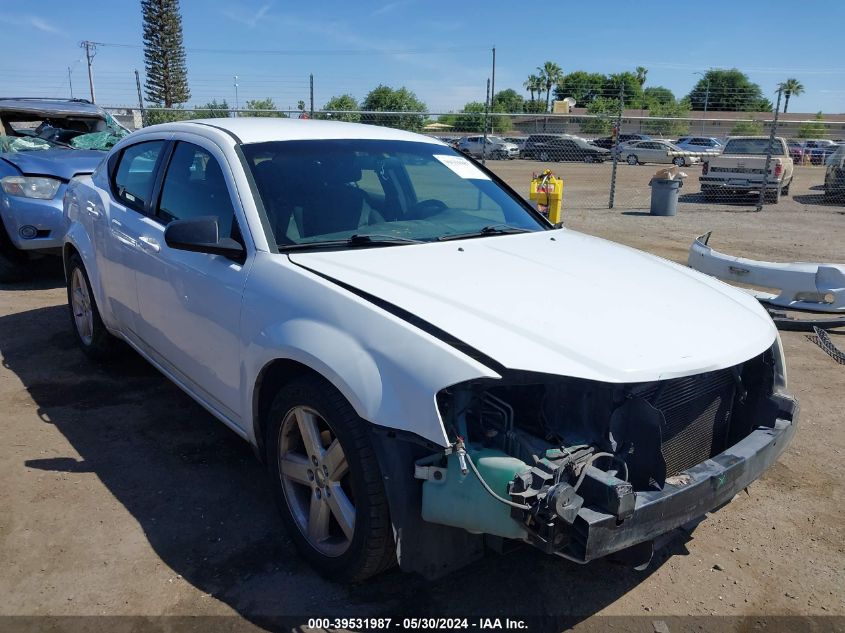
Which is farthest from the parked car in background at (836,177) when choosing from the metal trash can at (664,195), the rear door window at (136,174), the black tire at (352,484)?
the black tire at (352,484)

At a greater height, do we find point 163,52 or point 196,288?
point 163,52

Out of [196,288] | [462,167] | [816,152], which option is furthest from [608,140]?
[196,288]

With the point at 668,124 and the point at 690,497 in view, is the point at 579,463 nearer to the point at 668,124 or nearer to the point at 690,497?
the point at 690,497

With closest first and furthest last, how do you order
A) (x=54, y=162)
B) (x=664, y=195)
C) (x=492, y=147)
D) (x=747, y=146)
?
(x=54, y=162) < (x=664, y=195) < (x=747, y=146) < (x=492, y=147)

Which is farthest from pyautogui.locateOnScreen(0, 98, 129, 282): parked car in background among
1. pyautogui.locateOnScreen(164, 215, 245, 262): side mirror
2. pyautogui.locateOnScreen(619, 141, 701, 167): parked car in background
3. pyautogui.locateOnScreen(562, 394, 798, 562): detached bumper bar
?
pyautogui.locateOnScreen(619, 141, 701, 167): parked car in background

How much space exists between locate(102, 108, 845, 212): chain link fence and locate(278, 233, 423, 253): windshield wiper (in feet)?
31.0

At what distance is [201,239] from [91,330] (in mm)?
2455

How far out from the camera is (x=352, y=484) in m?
2.46

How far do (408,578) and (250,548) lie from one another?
2.33 ft

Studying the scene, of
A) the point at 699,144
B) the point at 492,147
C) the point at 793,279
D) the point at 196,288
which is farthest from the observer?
the point at 699,144

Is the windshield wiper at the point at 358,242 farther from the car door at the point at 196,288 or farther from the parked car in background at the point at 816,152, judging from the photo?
the parked car in background at the point at 816,152

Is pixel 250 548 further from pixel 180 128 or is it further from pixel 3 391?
pixel 3 391

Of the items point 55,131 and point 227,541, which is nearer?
point 227,541

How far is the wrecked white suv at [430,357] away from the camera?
221 centimetres
